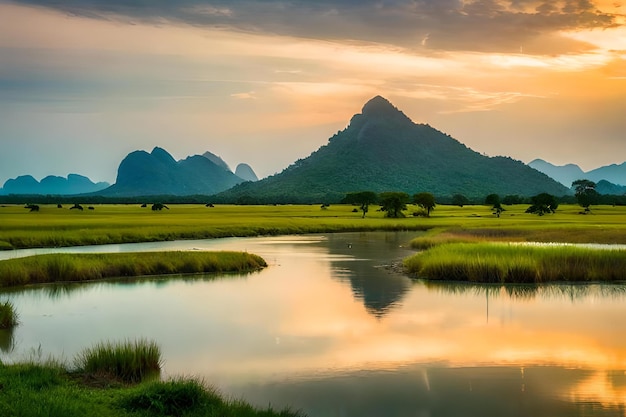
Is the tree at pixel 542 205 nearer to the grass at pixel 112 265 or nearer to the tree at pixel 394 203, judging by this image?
the tree at pixel 394 203

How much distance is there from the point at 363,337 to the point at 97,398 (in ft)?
33.7

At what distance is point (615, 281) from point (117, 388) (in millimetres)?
27547

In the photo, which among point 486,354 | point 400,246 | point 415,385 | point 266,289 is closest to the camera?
point 415,385

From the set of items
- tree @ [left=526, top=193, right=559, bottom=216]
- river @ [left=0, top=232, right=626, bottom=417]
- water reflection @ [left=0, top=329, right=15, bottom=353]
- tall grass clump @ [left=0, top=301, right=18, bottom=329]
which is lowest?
river @ [left=0, top=232, right=626, bottom=417]

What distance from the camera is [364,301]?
27594 mm

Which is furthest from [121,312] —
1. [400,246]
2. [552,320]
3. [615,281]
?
[400,246]

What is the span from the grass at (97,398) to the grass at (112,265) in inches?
733

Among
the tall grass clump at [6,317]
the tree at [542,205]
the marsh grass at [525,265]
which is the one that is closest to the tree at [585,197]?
the tree at [542,205]

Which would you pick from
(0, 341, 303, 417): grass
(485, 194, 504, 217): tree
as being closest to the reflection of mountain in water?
(0, 341, 303, 417): grass

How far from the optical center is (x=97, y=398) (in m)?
11.7

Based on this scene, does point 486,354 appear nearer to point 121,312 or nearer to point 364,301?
point 364,301

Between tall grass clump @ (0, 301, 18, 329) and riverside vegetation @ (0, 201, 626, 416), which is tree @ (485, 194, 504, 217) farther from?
tall grass clump @ (0, 301, 18, 329)

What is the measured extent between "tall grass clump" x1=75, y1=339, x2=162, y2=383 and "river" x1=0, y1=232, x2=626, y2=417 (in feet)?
2.36

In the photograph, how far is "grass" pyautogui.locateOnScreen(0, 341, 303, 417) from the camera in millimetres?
10594
